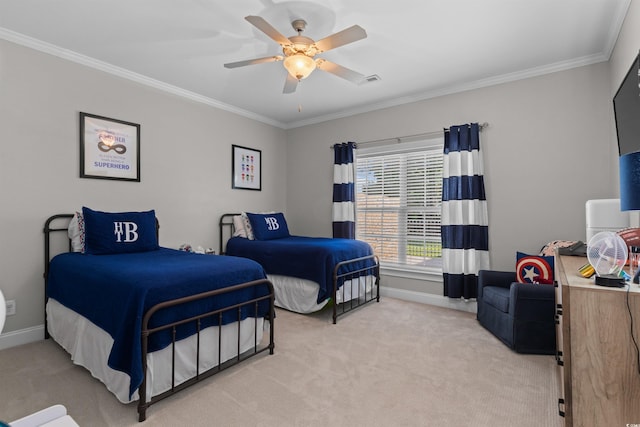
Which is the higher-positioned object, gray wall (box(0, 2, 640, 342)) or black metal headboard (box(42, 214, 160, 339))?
gray wall (box(0, 2, 640, 342))

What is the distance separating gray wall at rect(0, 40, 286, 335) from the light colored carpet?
0.80 metres

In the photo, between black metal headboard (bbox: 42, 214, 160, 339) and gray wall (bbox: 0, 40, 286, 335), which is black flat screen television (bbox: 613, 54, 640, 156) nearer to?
gray wall (bbox: 0, 40, 286, 335)

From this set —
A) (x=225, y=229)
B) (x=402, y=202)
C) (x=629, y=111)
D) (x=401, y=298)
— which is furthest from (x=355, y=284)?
(x=629, y=111)

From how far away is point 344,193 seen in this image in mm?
4406

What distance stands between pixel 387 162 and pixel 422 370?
2676mm

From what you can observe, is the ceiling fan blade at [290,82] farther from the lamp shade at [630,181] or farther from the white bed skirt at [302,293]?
the lamp shade at [630,181]

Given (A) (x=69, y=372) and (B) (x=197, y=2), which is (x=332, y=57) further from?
(A) (x=69, y=372)

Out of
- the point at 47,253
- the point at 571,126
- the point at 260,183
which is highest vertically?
the point at 571,126

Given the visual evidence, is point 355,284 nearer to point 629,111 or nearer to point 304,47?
point 304,47

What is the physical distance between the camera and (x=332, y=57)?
2967 mm

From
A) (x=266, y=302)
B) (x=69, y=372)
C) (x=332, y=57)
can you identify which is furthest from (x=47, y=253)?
(x=332, y=57)

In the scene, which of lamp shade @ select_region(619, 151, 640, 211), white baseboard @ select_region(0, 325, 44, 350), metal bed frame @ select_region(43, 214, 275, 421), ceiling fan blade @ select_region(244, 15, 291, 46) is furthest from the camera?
white baseboard @ select_region(0, 325, 44, 350)

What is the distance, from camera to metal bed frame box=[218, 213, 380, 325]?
3.21 meters

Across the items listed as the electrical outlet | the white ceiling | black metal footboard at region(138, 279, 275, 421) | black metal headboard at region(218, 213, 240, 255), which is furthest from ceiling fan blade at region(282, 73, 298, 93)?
the electrical outlet
